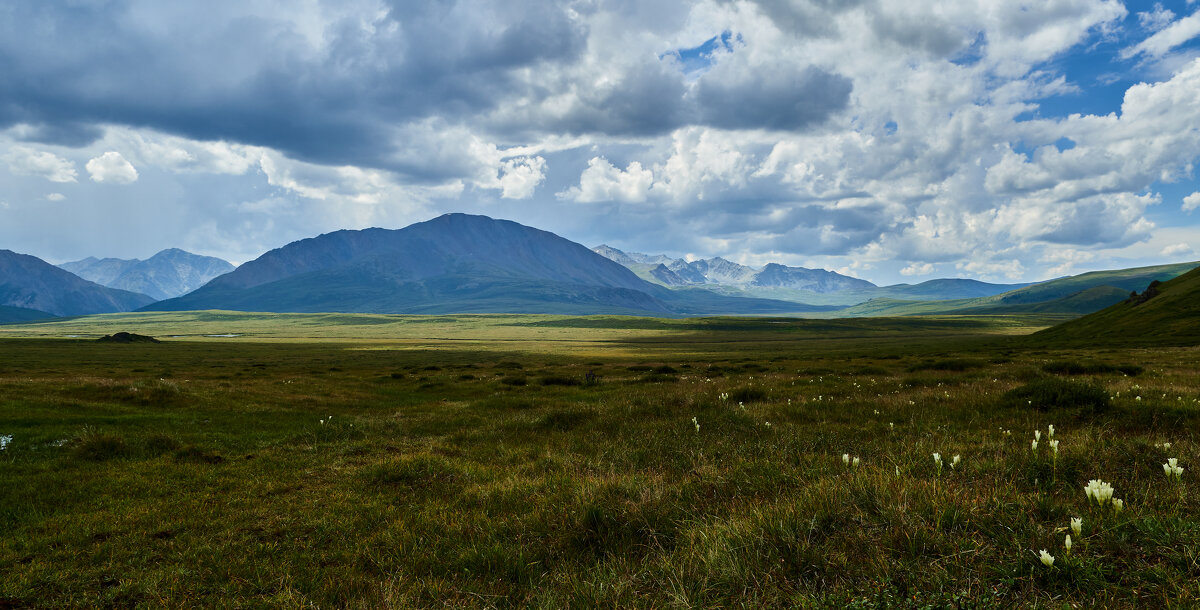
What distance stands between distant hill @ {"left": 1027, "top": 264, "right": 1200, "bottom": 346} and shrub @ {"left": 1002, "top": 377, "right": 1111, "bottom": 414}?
77477 millimetres

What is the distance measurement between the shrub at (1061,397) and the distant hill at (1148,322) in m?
77.5

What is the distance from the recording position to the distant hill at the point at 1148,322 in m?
71.2

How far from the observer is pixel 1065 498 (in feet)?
16.3

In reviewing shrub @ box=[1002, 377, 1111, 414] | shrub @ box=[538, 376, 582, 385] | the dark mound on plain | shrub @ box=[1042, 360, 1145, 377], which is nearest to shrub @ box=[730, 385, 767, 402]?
shrub @ box=[1002, 377, 1111, 414]

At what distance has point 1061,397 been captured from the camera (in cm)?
1160

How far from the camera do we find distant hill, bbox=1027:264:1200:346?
7125 cm

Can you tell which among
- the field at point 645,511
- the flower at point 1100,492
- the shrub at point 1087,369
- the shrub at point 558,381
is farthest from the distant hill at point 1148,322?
the flower at point 1100,492

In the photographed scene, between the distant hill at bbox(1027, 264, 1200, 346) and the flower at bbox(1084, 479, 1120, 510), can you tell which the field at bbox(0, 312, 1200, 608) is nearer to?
the flower at bbox(1084, 479, 1120, 510)

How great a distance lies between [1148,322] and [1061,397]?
4280 inches

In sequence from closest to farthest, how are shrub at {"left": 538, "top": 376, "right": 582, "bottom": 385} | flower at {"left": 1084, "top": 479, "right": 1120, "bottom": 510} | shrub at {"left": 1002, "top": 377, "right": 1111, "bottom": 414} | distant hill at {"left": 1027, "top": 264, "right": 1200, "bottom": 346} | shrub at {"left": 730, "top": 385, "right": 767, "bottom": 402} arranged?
flower at {"left": 1084, "top": 479, "right": 1120, "bottom": 510} < shrub at {"left": 1002, "top": 377, "right": 1111, "bottom": 414} < shrub at {"left": 730, "top": 385, "right": 767, "bottom": 402} < shrub at {"left": 538, "top": 376, "right": 582, "bottom": 385} < distant hill at {"left": 1027, "top": 264, "right": 1200, "bottom": 346}

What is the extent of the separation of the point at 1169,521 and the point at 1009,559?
1.45 meters

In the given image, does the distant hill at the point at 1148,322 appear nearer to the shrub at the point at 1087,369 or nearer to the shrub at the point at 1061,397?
the shrub at the point at 1087,369

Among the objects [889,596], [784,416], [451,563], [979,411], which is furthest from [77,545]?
[979,411]

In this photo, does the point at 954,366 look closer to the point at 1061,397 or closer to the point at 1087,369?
the point at 1087,369
